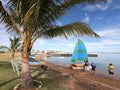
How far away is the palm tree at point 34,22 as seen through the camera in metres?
8.54

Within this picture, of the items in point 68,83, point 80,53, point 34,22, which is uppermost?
point 34,22

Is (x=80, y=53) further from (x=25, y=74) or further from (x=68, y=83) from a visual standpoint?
(x=25, y=74)

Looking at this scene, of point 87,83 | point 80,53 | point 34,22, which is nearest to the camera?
point 34,22

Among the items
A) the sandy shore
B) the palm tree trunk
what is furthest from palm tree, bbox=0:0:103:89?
the sandy shore

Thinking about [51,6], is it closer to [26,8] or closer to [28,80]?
[26,8]

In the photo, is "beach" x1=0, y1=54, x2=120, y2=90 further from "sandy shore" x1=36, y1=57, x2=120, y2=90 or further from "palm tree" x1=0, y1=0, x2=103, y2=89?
"palm tree" x1=0, y1=0, x2=103, y2=89

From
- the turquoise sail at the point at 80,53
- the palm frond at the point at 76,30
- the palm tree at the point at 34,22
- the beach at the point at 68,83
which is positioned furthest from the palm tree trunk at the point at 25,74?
the turquoise sail at the point at 80,53

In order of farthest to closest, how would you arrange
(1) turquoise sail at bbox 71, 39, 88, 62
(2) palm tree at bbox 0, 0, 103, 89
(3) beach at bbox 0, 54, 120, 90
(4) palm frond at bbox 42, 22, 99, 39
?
(1) turquoise sail at bbox 71, 39, 88, 62
(3) beach at bbox 0, 54, 120, 90
(4) palm frond at bbox 42, 22, 99, 39
(2) palm tree at bbox 0, 0, 103, 89

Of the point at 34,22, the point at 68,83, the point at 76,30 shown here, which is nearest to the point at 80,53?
the point at 68,83

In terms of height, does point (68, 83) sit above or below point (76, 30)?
below

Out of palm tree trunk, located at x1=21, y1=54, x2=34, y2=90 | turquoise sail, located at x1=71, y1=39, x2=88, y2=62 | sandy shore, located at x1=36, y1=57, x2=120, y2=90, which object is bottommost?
sandy shore, located at x1=36, y1=57, x2=120, y2=90

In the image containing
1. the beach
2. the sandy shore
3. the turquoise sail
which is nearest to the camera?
the beach

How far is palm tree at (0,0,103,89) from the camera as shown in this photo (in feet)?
28.0

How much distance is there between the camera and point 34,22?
8781mm
